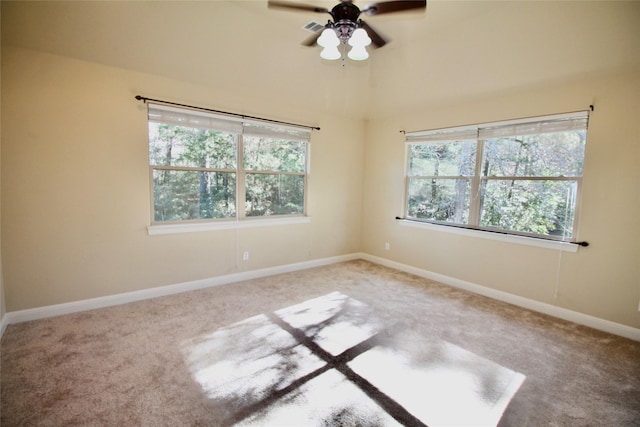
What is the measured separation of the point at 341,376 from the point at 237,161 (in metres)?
2.94

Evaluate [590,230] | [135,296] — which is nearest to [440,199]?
[590,230]

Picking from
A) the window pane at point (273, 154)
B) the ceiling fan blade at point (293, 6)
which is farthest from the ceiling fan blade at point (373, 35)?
the window pane at point (273, 154)

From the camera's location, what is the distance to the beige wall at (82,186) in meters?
2.75

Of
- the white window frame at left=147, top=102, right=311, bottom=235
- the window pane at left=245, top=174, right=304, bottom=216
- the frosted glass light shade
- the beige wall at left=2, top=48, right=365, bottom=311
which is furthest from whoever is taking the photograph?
the window pane at left=245, top=174, right=304, bottom=216

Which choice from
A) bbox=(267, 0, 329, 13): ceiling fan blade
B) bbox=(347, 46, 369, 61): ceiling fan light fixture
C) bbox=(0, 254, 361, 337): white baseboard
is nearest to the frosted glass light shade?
bbox=(347, 46, 369, 61): ceiling fan light fixture

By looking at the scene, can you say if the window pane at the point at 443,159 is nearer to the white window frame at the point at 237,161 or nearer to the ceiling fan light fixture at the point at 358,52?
the white window frame at the point at 237,161

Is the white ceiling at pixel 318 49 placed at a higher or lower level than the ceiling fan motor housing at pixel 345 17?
higher

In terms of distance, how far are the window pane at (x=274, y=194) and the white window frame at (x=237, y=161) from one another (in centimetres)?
6

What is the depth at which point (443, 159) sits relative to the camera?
4.33 m

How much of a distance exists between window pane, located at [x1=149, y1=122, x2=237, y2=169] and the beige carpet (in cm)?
164

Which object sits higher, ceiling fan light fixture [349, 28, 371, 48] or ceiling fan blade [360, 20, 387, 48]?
ceiling fan blade [360, 20, 387, 48]

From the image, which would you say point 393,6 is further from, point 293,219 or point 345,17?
point 293,219

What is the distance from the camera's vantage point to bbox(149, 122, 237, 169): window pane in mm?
3439

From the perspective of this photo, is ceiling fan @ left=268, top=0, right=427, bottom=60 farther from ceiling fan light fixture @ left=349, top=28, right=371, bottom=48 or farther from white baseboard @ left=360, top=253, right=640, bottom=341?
white baseboard @ left=360, top=253, right=640, bottom=341
